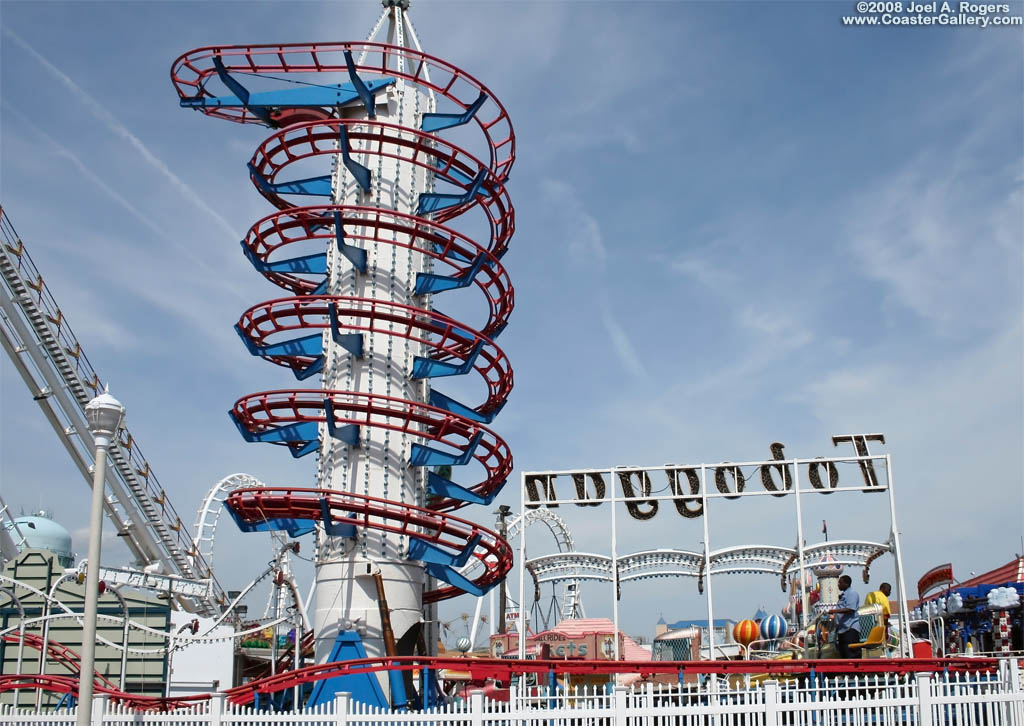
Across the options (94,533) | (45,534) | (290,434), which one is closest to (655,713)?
(94,533)

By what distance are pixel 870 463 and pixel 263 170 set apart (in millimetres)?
18823

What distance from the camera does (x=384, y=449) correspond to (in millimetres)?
24938

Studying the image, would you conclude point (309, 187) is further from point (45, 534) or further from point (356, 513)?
point (45, 534)

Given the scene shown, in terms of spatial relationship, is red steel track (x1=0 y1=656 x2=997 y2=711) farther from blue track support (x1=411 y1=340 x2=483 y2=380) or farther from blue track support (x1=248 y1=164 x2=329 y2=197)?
blue track support (x1=248 y1=164 x2=329 y2=197)

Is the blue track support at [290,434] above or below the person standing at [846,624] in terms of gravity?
above

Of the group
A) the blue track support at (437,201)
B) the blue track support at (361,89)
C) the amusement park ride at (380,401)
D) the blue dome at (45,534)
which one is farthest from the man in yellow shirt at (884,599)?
the blue dome at (45,534)

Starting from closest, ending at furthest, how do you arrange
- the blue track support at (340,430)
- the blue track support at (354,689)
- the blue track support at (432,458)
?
the blue track support at (354,689), the blue track support at (340,430), the blue track support at (432,458)

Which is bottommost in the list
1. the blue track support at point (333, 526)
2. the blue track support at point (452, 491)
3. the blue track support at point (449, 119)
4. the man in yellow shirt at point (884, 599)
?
the man in yellow shirt at point (884, 599)

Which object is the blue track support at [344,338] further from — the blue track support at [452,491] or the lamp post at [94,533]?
the lamp post at [94,533]

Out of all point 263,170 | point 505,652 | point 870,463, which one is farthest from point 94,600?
point 505,652

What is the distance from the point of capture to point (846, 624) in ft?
72.0

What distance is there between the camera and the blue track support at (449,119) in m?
28.2

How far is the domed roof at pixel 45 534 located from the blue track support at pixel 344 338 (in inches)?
1278

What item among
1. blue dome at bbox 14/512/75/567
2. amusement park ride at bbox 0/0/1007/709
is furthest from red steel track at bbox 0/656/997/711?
blue dome at bbox 14/512/75/567
